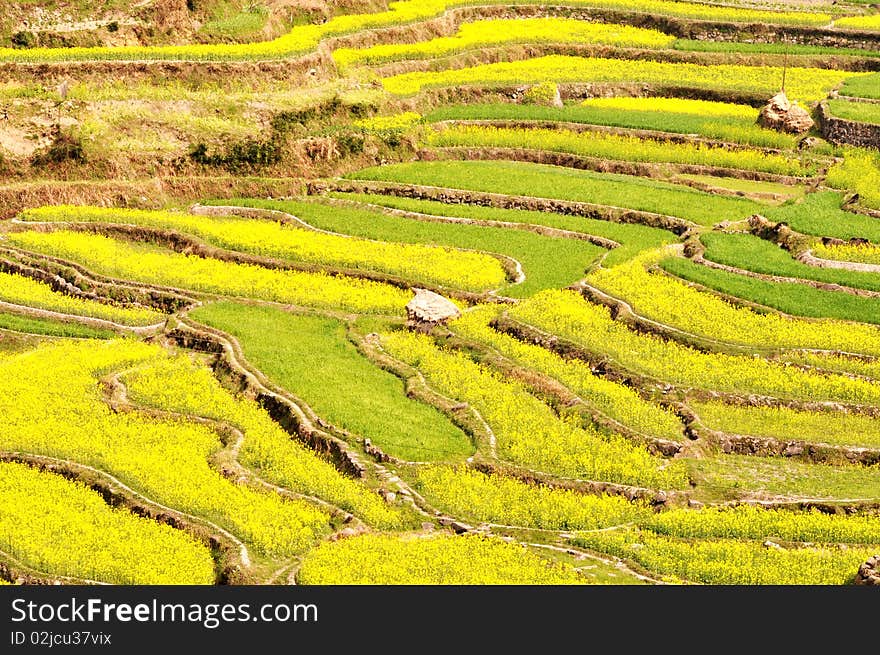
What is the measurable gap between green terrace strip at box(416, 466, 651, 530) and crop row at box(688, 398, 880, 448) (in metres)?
4.36

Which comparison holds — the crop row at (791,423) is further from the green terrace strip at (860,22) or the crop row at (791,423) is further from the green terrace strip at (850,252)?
the green terrace strip at (860,22)

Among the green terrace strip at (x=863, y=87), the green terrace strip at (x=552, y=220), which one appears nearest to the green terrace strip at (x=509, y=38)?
the green terrace strip at (x=863, y=87)

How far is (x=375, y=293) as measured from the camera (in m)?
39.5

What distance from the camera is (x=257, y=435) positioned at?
101ft

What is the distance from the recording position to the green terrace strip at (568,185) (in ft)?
150

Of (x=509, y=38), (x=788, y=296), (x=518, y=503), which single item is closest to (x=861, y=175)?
(x=788, y=296)

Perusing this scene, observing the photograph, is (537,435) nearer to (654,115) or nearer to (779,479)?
(779,479)

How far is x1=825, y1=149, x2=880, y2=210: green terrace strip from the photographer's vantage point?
45875 mm

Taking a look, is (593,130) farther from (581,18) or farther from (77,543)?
(77,543)

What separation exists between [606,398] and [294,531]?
825 centimetres

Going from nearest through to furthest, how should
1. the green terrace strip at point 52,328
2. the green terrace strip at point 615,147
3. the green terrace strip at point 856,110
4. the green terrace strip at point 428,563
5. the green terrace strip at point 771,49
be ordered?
the green terrace strip at point 428,563 → the green terrace strip at point 52,328 → the green terrace strip at point 615,147 → the green terrace strip at point 856,110 → the green terrace strip at point 771,49

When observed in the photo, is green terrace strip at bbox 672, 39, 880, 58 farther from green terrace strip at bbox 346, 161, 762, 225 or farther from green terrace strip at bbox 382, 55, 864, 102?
green terrace strip at bbox 346, 161, 762, 225

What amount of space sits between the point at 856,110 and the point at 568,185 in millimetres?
12336

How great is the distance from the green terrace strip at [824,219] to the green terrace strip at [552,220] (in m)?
3.28
